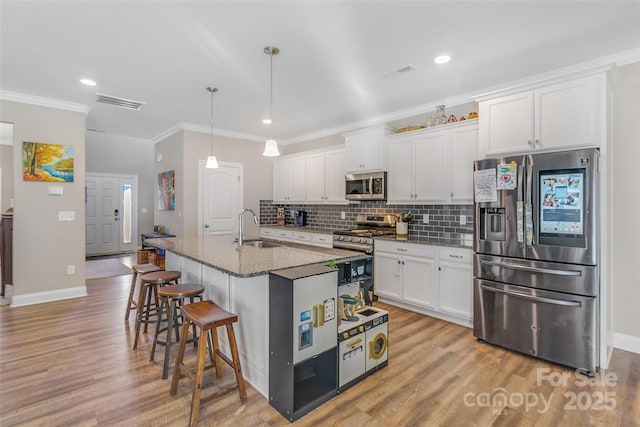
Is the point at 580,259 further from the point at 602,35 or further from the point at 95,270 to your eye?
the point at 95,270

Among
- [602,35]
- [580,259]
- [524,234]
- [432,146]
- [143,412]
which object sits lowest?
[143,412]

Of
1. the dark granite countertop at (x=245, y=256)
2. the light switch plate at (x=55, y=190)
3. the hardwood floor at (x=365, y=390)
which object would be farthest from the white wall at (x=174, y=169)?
the hardwood floor at (x=365, y=390)

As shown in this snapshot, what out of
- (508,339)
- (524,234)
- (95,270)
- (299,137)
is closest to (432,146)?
(524,234)

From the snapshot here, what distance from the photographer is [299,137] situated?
619 cm

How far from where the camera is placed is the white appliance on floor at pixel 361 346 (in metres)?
2.26

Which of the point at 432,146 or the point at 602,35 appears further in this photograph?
the point at 432,146

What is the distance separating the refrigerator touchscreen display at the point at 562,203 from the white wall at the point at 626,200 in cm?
68

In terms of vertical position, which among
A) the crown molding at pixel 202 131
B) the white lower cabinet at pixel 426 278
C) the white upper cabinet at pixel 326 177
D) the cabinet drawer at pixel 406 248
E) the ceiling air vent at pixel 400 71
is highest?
the crown molding at pixel 202 131

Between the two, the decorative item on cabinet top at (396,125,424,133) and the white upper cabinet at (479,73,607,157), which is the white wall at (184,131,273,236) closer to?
the decorative item on cabinet top at (396,125,424,133)

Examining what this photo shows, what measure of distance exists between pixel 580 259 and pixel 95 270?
24.6ft

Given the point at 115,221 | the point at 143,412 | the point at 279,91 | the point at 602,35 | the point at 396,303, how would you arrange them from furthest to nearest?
1. the point at 115,221
2. the point at 396,303
3. the point at 279,91
4. the point at 602,35
5. the point at 143,412

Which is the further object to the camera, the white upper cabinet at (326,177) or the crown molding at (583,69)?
the white upper cabinet at (326,177)

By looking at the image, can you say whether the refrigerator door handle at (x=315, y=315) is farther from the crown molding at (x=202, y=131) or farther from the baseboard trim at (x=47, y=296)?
the crown molding at (x=202, y=131)

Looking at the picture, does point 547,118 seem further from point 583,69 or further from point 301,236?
point 301,236
